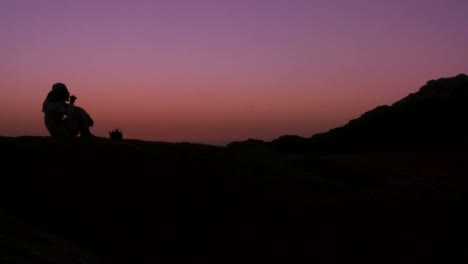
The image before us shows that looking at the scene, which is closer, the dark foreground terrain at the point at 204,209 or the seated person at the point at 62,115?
the dark foreground terrain at the point at 204,209

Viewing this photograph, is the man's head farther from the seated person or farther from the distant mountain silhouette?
the distant mountain silhouette

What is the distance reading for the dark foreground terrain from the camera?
5.36m

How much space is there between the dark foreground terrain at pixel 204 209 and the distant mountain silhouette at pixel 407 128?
570 inches

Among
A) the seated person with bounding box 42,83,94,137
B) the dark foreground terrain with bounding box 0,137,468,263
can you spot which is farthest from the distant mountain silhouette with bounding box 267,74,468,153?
the dark foreground terrain with bounding box 0,137,468,263

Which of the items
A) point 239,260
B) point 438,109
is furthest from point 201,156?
point 438,109

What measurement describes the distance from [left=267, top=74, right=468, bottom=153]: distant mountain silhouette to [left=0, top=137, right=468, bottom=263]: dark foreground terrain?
47.5 feet

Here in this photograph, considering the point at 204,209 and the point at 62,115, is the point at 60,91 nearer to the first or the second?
the point at 62,115

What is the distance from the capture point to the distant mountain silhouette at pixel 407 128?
2269 cm

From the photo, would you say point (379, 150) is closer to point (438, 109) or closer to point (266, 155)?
point (438, 109)

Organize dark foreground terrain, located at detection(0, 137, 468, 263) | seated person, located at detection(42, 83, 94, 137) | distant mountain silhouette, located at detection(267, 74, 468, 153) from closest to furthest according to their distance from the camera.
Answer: dark foreground terrain, located at detection(0, 137, 468, 263) < seated person, located at detection(42, 83, 94, 137) < distant mountain silhouette, located at detection(267, 74, 468, 153)

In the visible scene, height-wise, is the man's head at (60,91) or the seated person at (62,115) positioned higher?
the man's head at (60,91)

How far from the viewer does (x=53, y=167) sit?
625 centimetres

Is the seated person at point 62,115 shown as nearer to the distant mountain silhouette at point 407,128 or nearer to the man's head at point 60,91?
the man's head at point 60,91

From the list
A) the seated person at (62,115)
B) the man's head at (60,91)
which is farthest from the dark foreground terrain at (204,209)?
the man's head at (60,91)
